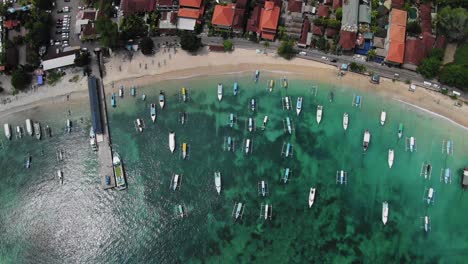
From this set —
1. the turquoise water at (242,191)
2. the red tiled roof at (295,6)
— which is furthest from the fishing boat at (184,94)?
the red tiled roof at (295,6)

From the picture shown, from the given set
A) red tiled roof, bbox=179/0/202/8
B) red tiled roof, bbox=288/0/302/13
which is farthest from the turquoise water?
red tiled roof, bbox=179/0/202/8

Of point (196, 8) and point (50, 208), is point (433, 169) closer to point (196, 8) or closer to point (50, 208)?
point (196, 8)

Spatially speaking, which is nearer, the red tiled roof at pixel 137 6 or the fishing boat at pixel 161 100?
the fishing boat at pixel 161 100

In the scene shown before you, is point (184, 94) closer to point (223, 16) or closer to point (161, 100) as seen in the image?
point (161, 100)

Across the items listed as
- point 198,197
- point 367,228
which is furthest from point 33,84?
point 367,228

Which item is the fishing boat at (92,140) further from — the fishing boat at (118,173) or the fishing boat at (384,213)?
the fishing boat at (384,213)

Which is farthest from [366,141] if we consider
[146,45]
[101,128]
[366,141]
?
[101,128]

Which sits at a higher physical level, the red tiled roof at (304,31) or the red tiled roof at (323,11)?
the red tiled roof at (323,11)

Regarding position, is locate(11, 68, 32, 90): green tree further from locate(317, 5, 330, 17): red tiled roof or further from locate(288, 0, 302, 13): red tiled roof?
locate(317, 5, 330, 17): red tiled roof
